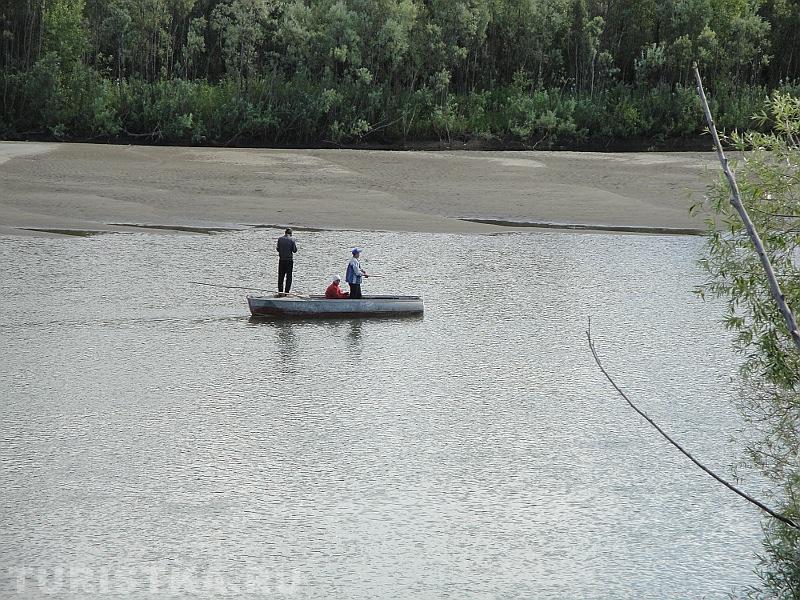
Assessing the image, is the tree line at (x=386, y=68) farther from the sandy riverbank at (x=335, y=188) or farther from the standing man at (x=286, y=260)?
the standing man at (x=286, y=260)

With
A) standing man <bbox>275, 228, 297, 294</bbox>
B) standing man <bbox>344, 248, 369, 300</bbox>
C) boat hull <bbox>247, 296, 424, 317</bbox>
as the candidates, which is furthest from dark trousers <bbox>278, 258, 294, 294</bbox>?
standing man <bbox>344, 248, 369, 300</bbox>

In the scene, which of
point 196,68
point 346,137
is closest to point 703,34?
point 346,137

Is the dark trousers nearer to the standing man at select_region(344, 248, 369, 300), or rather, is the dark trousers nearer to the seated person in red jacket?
the seated person in red jacket

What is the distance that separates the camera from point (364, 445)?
56.6 ft

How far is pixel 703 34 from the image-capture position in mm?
57250

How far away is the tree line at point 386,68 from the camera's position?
55.4 metres

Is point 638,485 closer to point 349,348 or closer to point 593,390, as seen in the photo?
point 593,390

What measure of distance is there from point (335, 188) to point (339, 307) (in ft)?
61.9

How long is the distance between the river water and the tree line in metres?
25.9

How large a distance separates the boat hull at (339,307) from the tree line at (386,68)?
29.1 metres

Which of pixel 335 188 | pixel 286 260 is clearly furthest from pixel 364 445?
pixel 335 188

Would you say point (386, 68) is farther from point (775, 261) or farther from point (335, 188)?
point (775, 261)

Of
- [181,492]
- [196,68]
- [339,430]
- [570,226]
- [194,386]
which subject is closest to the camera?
[181,492]

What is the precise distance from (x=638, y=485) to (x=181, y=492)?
6.07 m
